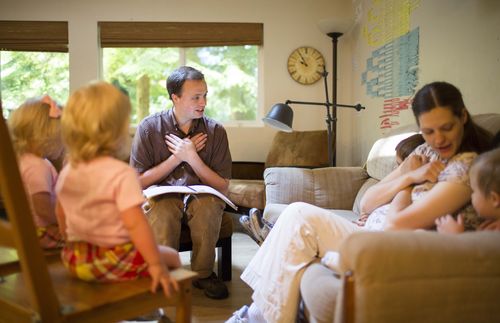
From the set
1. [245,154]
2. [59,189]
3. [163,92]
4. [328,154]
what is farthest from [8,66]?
[59,189]

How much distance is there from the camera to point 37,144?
1.35 metres

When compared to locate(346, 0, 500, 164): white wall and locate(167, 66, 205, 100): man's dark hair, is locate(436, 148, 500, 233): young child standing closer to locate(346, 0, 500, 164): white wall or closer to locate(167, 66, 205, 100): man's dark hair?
locate(346, 0, 500, 164): white wall

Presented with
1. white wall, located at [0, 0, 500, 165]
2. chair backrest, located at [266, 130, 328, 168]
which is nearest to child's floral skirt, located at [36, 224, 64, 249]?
chair backrest, located at [266, 130, 328, 168]

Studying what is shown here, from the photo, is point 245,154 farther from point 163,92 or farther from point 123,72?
point 123,72

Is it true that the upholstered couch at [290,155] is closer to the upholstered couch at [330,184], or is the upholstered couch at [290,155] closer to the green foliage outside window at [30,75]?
the upholstered couch at [330,184]

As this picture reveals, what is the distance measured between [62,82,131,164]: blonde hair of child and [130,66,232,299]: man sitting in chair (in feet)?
3.63

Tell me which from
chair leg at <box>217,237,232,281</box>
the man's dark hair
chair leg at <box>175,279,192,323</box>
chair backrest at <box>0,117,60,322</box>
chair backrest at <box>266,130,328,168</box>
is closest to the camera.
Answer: chair backrest at <box>0,117,60,322</box>

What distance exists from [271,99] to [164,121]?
8.28 feet

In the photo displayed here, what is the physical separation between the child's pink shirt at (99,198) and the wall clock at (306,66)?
388 centimetres

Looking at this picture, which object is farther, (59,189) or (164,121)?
(164,121)

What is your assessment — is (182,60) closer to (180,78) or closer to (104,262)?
(180,78)

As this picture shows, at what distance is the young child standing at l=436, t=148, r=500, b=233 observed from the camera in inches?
47.3

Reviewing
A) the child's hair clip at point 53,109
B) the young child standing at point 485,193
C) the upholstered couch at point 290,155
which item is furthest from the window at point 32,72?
the young child standing at point 485,193

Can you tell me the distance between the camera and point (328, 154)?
4223 millimetres
